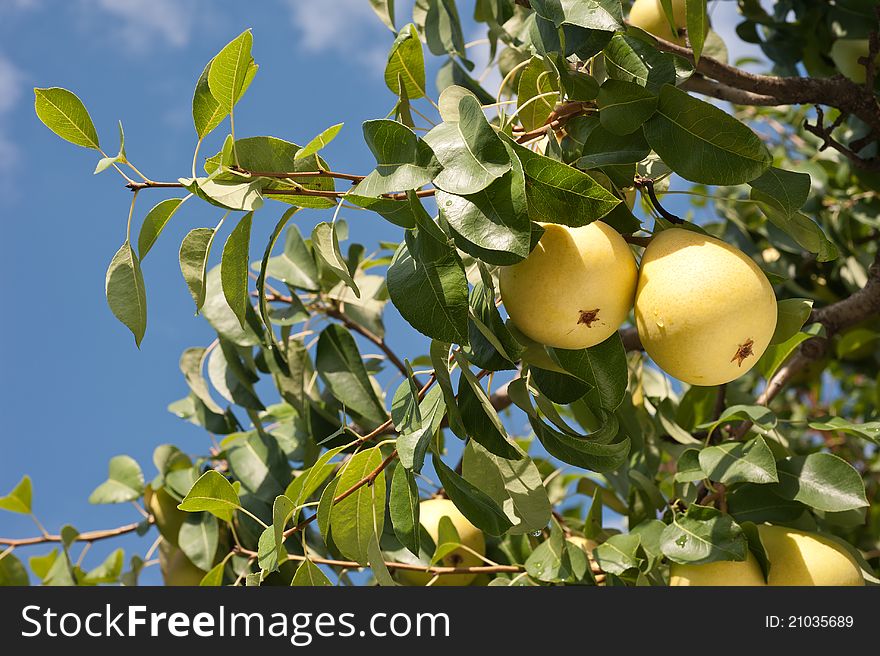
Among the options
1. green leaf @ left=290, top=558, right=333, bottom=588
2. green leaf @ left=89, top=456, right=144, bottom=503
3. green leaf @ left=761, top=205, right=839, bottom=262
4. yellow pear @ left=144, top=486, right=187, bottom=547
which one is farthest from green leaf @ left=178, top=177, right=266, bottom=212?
green leaf @ left=89, top=456, right=144, bottom=503

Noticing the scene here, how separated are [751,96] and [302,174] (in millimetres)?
1013

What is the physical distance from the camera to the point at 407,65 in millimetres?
1271

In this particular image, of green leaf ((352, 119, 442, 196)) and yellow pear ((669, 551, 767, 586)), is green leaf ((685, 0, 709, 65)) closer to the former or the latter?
green leaf ((352, 119, 442, 196))

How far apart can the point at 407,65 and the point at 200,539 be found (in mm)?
1120

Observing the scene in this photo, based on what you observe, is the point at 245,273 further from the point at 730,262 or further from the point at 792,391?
the point at 792,391

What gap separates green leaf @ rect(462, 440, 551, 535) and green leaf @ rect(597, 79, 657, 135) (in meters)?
0.45

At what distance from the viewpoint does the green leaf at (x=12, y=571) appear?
6.75ft

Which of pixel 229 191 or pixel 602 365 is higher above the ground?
pixel 229 191

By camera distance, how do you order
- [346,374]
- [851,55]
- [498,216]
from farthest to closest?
1. [851,55]
2. [346,374]
3. [498,216]

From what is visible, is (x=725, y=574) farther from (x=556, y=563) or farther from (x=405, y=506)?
(x=405, y=506)

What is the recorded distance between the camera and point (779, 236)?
82.8 inches

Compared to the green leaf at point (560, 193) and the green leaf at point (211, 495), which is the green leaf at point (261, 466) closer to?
the green leaf at point (211, 495)

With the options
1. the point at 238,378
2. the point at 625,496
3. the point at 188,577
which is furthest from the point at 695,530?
the point at 188,577

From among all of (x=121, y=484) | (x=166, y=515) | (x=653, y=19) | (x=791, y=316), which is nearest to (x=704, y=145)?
(x=791, y=316)
